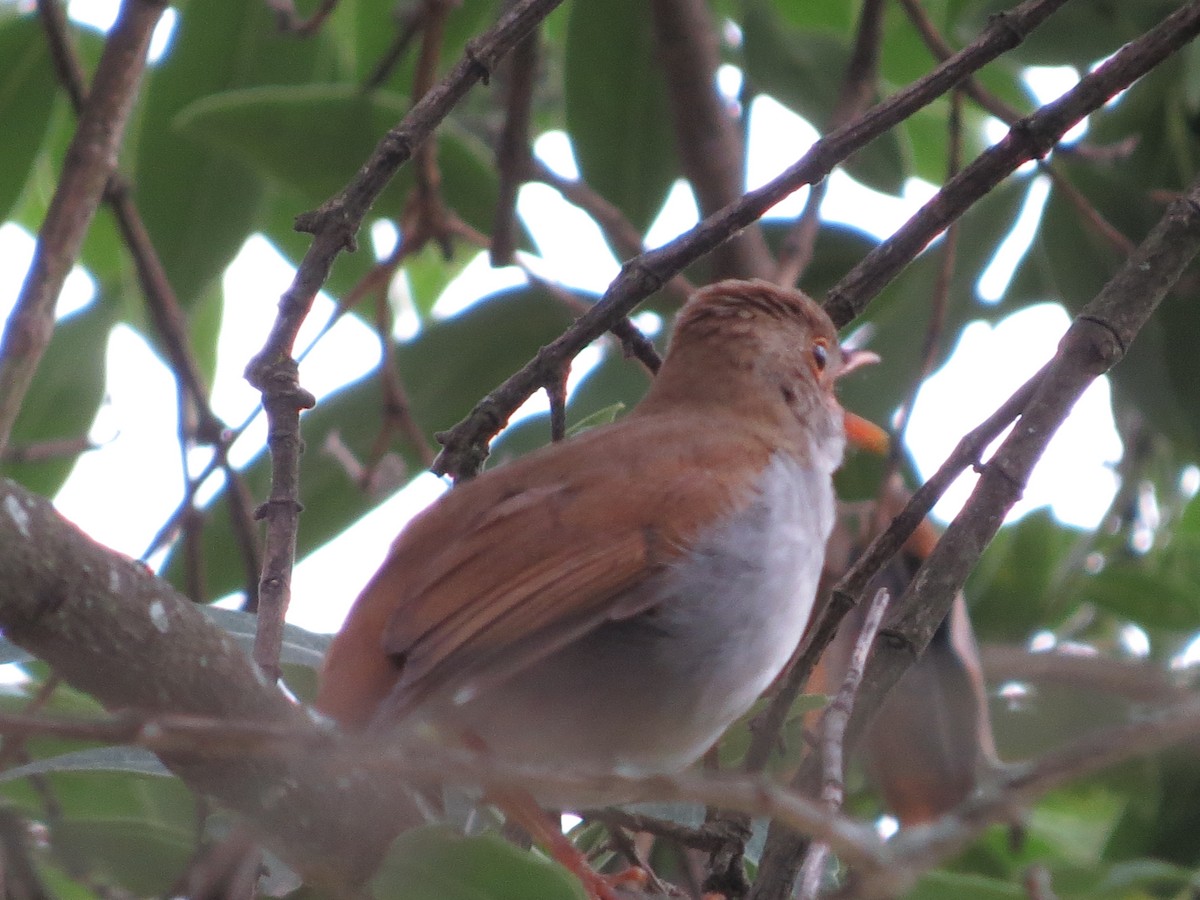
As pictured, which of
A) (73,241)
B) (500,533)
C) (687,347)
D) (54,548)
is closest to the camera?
(54,548)

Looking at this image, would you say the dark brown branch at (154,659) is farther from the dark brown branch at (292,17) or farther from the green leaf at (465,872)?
the dark brown branch at (292,17)

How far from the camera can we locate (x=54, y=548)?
6.42ft

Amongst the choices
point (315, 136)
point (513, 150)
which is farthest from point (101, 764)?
point (315, 136)

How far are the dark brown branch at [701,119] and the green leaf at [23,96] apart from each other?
2.09m

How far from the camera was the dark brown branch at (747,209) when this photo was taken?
2.90 meters

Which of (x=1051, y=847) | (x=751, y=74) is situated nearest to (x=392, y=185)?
(x=751, y=74)

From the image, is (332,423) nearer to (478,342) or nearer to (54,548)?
(478,342)

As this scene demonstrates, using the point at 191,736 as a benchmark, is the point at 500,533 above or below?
above

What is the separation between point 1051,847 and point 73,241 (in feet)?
11.5

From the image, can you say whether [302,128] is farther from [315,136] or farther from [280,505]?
[280,505]

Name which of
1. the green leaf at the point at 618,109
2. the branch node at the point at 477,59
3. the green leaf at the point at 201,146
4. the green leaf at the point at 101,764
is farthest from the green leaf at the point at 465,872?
the green leaf at the point at 201,146

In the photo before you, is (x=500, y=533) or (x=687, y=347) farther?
(x=687, y=347)

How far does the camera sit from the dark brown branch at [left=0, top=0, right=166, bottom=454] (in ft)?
12.0

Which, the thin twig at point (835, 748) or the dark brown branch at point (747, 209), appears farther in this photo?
the dark brown branch at point (747, 209)
